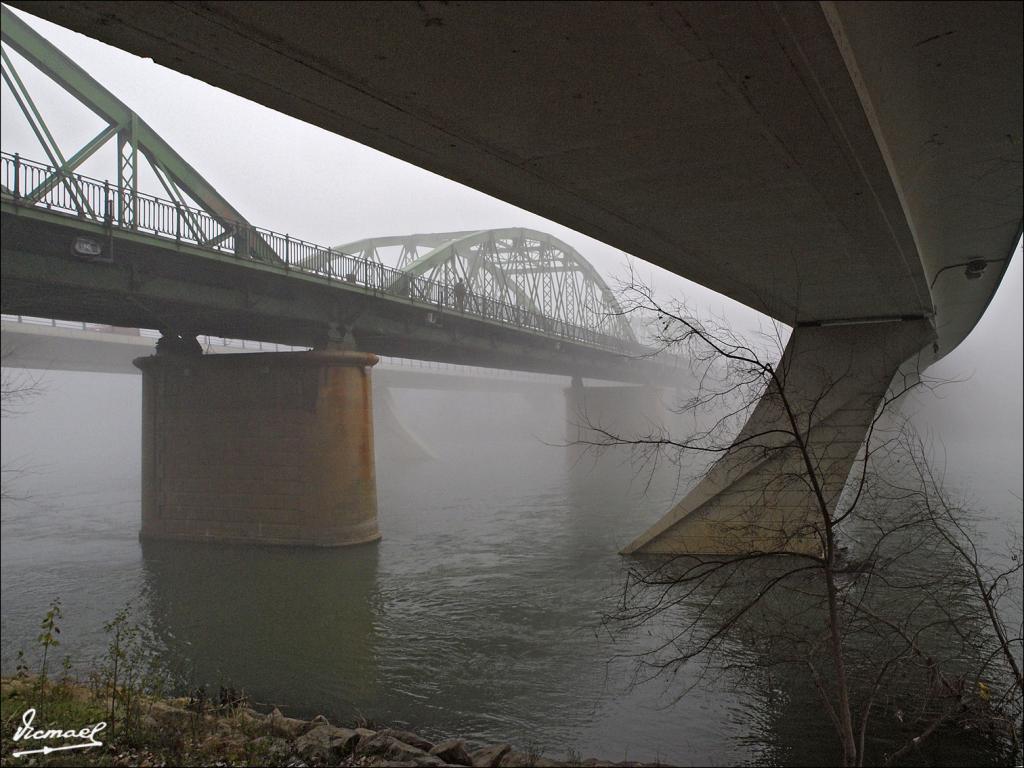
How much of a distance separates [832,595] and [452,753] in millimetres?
4445

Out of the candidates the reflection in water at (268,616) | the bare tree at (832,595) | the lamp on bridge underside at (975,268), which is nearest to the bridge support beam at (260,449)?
the reflection in water at (268,616)

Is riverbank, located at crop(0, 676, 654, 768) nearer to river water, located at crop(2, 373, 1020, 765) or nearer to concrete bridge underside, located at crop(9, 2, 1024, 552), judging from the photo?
river water, located at crop(2, 373, 1020, 765)

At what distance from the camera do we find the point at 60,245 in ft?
55.2

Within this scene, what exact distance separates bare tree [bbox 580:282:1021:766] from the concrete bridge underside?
1478 mm

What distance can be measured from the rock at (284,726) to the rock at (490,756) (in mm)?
2261

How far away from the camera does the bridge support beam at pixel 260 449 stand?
23.4 metres

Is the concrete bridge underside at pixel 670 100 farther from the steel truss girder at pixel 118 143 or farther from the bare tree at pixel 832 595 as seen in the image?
the steel truss girder at pixel 118 143

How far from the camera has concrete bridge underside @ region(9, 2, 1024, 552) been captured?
389cm

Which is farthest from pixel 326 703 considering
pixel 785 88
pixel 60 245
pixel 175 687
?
pixel 60 245

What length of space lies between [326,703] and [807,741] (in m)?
6.81

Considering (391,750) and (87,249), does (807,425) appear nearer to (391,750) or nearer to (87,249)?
(391,750)

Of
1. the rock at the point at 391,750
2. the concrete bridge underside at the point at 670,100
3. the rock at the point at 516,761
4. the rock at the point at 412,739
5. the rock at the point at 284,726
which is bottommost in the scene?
the rock at the point at 412,739

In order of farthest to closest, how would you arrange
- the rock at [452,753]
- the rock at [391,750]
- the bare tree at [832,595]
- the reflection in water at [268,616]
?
the reflection in water at [268,616] < the rock at [452,753] < the rock at [391,750] < the bare tree at [832,595]

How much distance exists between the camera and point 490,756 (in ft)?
24.0
